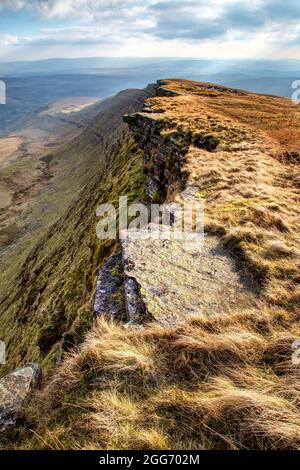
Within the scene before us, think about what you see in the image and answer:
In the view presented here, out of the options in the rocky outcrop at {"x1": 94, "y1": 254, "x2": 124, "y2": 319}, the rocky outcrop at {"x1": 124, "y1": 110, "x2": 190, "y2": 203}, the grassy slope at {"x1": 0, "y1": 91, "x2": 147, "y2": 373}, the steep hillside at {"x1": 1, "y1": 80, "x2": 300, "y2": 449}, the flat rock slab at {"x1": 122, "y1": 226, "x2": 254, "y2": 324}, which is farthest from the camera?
the rocky outcrop at {"x1": 124, "y1": 110, "x2": 190, "y2": 203}

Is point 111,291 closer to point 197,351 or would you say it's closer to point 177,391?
point 197,351

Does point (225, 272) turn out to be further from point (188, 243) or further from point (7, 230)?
point (7, 230)

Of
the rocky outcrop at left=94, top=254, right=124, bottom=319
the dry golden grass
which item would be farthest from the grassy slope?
the dry golden grass

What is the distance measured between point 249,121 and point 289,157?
1212 cm

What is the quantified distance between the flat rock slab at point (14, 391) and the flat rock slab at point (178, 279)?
2.46m

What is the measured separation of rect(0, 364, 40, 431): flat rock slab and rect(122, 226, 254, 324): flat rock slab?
2461mm

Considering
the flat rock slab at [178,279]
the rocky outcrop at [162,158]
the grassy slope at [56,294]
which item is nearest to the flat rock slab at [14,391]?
the grassy slope at [56,294]

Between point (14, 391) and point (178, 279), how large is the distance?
4811 mm

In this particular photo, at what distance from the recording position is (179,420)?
535 centimetres

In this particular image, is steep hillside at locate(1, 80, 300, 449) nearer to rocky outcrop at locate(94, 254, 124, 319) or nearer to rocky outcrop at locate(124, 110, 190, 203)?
rocky outcrop at locate(94, 254, 124, 319)

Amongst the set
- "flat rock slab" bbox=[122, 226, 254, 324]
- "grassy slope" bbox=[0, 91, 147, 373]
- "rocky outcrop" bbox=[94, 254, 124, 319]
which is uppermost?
"flat rock slab" bbox=[122, 226, 254, 324]

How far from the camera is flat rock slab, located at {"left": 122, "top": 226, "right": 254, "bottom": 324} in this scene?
8289 mm

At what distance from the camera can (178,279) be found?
9414 mm
